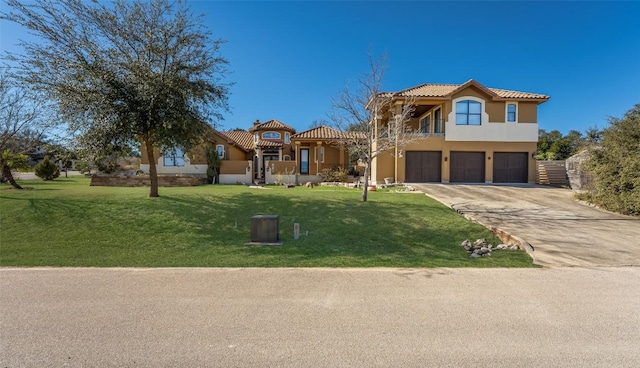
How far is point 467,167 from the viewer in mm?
21641

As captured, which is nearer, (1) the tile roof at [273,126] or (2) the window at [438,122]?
(2) the window at [438,122]

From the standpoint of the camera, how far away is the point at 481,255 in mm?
7461

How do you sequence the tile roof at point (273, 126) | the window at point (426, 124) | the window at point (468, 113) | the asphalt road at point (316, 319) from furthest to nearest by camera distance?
the tile roof at point (273, 126) → the window at point (426, 124) → the window at point (468, 113) → the asphalt road at point (316, 319)

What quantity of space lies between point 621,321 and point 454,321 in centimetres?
220

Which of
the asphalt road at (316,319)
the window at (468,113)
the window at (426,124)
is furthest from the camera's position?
the window at (426,124)

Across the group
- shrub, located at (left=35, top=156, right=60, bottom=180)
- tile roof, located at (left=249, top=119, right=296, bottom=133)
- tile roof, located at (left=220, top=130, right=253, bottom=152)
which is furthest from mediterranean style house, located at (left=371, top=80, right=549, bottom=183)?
shrub, located at (left=35, top=156, right=60, bottom=180)

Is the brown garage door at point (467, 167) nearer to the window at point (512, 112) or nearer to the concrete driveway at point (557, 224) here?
the window at point (512, 112)

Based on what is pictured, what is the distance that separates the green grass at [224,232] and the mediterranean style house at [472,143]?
880 cm

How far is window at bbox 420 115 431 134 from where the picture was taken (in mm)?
23514

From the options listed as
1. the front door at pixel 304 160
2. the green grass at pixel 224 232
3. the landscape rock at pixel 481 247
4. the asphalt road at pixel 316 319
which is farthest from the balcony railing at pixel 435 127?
→ the asphalt road at pixel 316 319

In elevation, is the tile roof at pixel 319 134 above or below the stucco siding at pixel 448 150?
above

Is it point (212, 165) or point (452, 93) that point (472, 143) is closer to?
point (452, 93)

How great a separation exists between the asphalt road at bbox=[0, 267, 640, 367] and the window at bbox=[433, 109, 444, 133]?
1685cm

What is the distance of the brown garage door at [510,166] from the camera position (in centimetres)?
2178
